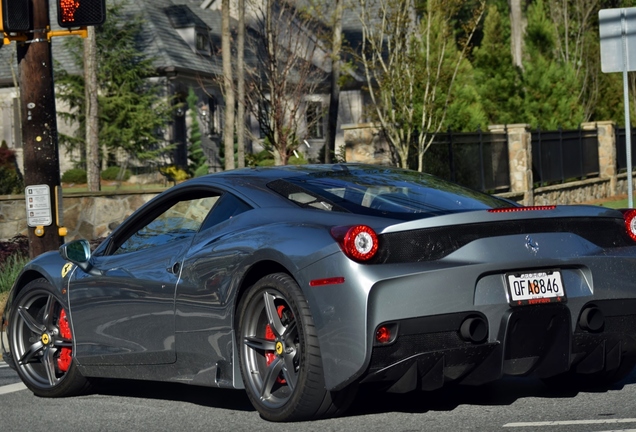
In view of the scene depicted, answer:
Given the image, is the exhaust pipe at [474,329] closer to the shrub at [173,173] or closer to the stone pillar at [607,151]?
the stone pillar at [607,151]

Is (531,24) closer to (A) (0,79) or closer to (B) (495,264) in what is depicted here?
(A) (0,79)

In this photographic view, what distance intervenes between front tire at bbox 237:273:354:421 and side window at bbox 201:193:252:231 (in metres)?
0.62

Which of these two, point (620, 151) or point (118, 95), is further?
point (118, 95)

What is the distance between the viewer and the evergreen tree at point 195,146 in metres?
46.2

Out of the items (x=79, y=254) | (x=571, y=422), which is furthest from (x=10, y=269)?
(x=571, y=422)

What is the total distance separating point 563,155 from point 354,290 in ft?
84.5

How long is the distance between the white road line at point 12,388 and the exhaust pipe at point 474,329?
11.6 feet

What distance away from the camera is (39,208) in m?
12.1

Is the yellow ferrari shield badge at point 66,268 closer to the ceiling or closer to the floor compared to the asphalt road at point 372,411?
closer to the ceiling

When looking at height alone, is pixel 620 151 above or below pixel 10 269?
above

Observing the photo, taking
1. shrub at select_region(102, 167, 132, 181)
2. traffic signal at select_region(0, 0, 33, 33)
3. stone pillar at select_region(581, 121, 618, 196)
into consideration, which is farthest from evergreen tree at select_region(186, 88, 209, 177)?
traffic signal at select_region(0, 0, 33, 33)

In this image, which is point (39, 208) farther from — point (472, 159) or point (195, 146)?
point (195, 146)

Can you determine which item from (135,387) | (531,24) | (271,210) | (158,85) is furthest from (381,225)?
(158,85)

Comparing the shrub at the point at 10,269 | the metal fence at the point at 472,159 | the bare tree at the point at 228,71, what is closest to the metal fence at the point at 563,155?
the metal fence at the point at 472,159
